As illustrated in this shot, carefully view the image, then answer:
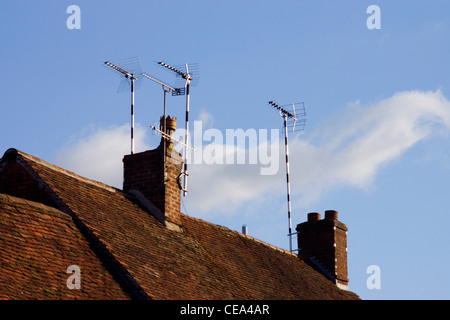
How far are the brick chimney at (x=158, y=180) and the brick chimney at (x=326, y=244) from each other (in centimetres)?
720

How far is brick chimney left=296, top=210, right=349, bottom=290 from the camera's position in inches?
1064

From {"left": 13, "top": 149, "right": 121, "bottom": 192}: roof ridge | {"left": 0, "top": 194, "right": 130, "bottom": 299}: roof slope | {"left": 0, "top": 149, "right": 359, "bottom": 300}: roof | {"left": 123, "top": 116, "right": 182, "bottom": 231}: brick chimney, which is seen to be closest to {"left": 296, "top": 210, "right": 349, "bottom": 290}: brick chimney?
{"left": 0, "top": 149, "right": 359, "bottom": 300}: roof

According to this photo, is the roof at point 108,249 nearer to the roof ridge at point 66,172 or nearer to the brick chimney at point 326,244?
the roof ridge at point 66,172

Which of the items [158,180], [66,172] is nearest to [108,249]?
[66,172]

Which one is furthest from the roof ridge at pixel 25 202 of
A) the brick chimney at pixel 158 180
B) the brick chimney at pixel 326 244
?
the brick chimney at pixel 326 244

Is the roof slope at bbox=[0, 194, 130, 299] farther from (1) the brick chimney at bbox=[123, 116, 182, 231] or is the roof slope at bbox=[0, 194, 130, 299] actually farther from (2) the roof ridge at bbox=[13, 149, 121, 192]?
(1) the brick chimney at bbox=[123, 116, 182, 231]

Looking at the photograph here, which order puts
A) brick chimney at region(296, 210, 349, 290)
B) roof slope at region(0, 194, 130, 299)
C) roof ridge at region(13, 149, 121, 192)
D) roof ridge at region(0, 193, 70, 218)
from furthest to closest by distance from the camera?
1. brick chimney at region(296, 210, 349, 290)
2. roof ridge at region(13, 149, 121, 192)
3. roof ridge at region(0, 193, 70, 218)
4. roof slope at region(0, 194, 130, 299)

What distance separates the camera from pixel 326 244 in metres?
27.5

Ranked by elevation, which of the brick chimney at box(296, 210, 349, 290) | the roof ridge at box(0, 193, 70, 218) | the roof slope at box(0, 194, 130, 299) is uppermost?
the brick chimney at box(296, 210, 349, 290)

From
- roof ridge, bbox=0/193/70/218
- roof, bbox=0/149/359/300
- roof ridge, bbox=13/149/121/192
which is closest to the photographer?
roof, bbox=0/149/359/300

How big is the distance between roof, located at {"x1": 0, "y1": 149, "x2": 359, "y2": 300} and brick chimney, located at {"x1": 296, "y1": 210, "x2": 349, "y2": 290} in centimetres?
336
